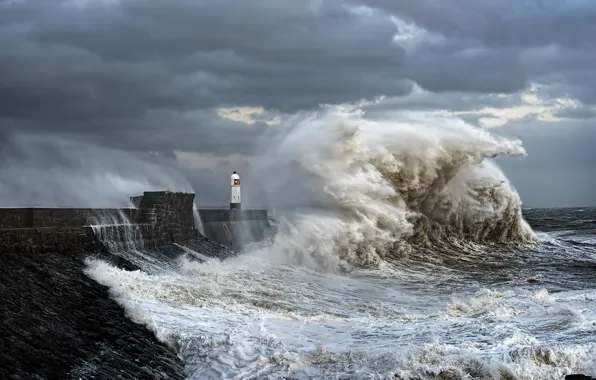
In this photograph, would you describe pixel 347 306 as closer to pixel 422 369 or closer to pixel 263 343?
pixel 263 343

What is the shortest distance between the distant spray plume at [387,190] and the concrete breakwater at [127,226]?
1262 mm

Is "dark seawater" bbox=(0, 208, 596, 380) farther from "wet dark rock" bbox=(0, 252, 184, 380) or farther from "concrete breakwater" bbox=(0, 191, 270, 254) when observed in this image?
"concrete breakwater" bbox=(0, 191, 270, 254)

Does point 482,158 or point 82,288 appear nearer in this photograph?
point 82,288

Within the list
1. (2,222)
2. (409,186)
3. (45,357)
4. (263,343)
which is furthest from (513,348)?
(409,186)

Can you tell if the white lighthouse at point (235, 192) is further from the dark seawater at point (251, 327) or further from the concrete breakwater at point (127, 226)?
the dark seawater at point (251, 327)

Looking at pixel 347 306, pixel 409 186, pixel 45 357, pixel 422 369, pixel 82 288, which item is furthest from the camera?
pixel 409 186

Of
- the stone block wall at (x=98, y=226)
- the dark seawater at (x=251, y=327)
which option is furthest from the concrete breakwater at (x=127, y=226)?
the dark seawater at (x=251, y=327)

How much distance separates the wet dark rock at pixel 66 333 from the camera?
18.8 feet

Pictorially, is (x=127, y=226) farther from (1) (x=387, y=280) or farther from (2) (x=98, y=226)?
(1) (x=387, y=280)

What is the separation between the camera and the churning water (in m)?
6.73

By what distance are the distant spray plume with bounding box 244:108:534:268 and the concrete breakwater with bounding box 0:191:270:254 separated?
1.26 meters

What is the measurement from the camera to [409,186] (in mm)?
19203

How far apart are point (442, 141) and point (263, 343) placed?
1399cm

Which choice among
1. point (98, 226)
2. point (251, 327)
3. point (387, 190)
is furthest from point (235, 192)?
point (251, 327)
